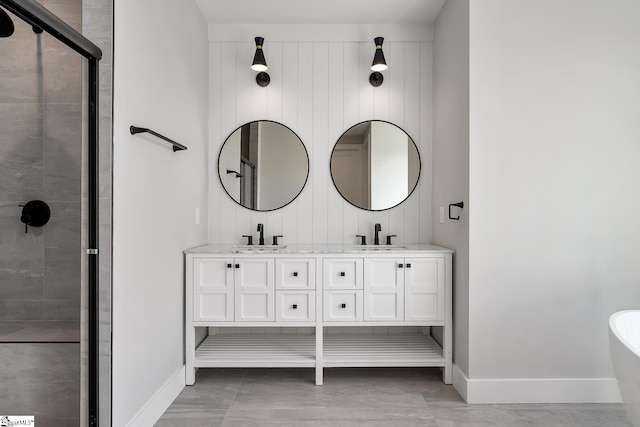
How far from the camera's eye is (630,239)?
8.14ft

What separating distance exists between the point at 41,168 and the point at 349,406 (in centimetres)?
199

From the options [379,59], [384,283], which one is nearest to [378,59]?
[379,59]

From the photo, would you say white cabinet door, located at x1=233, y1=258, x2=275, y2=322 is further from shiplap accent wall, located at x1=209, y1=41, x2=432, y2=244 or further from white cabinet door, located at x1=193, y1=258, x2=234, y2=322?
shiplap accent wall, located at x1=209, y1=41, x2=432, y2=244

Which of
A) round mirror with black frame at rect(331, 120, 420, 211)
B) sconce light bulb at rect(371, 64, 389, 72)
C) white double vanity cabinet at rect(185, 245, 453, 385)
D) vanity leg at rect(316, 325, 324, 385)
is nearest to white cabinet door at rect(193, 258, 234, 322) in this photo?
white double vanity cabinet at rect(185, 245, 453, 385)

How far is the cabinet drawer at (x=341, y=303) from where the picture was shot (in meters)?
2.74

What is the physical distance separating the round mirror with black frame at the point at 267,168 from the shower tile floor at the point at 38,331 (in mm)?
1760

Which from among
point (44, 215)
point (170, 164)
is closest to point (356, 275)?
point (170, 164)

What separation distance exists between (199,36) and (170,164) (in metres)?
1.18

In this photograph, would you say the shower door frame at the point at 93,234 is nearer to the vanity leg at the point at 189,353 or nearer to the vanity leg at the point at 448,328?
the vanity leg at the point at 189,353

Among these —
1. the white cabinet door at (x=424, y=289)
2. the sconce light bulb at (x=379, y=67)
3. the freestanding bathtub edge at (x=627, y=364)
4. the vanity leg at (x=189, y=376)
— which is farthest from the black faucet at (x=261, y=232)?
the freestanding bathtub edge at (x=627, y=364)

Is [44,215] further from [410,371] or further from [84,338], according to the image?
[410,371]

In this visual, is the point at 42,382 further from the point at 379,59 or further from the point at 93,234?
the point at 379,59

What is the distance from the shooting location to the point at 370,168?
3.32 meters

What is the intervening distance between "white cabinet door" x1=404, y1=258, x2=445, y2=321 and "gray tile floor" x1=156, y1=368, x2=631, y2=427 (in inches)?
18.7
